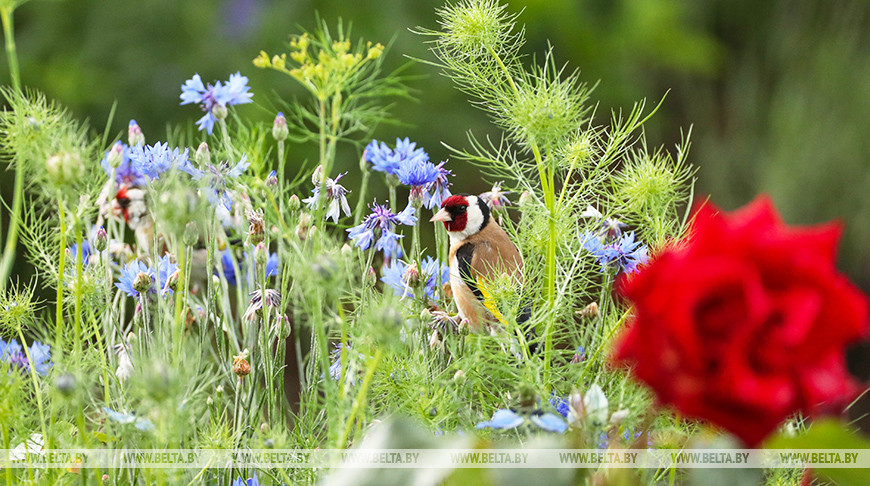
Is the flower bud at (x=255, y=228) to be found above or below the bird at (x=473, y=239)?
below

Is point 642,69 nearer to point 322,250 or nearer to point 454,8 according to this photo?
point 454,8

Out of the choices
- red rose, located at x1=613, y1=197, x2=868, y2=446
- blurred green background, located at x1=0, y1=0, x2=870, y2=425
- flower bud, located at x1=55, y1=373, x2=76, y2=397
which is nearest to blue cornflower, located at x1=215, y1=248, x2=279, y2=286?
flower bud, located at x1=55, y1=373, x2=76, y2=397

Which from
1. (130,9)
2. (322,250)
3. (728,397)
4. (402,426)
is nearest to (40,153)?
(322,250)

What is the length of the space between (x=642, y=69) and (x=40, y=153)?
332 cm

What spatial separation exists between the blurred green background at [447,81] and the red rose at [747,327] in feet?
7.42

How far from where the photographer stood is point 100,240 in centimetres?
75

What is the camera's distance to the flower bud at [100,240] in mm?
742

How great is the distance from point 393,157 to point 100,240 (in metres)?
0.26

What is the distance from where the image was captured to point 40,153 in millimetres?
516

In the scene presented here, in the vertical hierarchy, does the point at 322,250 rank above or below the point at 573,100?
below

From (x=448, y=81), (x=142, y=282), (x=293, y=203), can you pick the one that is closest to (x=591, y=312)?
(x=293, y=203)

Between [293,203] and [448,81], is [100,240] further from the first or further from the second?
[448,81]

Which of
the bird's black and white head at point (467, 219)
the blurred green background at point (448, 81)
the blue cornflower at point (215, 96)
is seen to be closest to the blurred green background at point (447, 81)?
the blurred green background at point (448, 81)

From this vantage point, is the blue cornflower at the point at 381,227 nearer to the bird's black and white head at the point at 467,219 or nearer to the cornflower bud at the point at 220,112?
the cornflower bud at the point at 220,112
